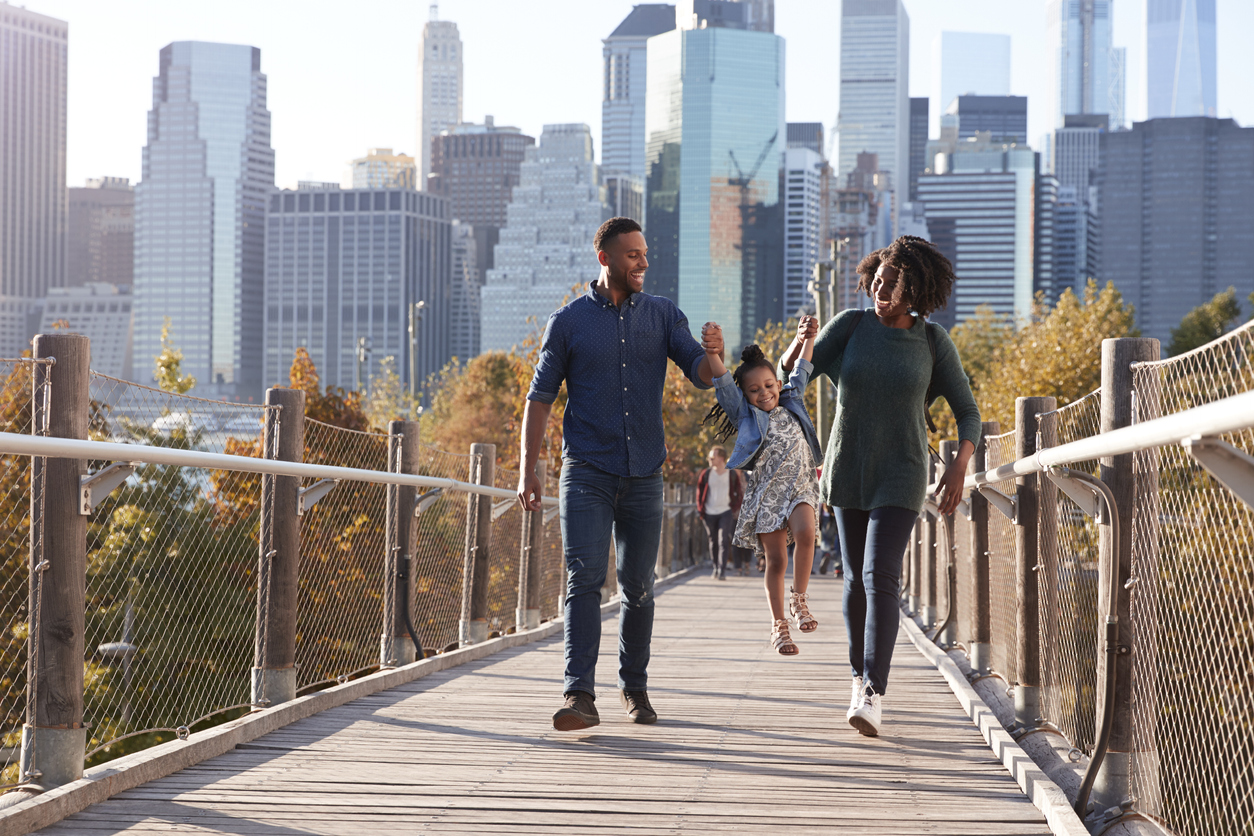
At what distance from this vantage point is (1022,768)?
4.36 metres

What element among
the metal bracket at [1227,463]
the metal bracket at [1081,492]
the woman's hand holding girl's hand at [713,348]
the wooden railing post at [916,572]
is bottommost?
the wooden railing post at [916,572]

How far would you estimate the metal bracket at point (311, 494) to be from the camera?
5652 millimetres

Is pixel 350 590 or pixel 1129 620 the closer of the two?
pixel 1129 620

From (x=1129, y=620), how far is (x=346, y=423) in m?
21.7

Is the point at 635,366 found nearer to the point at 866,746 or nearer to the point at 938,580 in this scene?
the point at 866,746

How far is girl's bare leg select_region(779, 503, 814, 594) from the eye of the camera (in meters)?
7.10

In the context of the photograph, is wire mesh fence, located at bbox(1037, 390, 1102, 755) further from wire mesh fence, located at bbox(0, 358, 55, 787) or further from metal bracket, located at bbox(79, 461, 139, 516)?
wire mesh fence, located at bbox(0, 358, 55, 787)

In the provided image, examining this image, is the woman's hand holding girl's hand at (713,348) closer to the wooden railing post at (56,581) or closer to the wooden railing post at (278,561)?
the wooden railing post at (278,561)

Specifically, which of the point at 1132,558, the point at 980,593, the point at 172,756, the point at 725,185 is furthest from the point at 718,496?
the point at 725,185

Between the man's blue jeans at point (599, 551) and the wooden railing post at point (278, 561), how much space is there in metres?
1.13

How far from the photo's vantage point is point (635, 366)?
17.2ft

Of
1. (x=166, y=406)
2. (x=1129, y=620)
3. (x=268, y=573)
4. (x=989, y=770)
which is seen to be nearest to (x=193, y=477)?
(x=166, y=406)

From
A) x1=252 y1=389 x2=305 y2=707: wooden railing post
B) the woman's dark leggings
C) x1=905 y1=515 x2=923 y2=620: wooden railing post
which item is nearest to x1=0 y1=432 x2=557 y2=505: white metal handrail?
x1=252 y1=389 x2=305 y2=707: wooden railing post

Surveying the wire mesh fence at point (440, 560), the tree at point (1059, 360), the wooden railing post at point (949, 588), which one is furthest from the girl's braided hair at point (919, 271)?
the tree at point (1059, 360)
